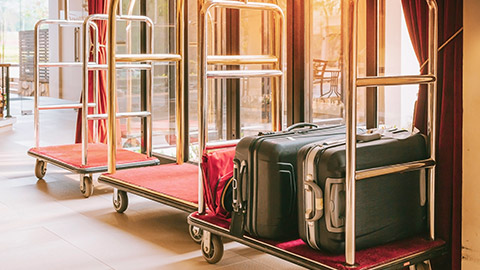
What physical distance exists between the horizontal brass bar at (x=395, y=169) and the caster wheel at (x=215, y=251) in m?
0.96

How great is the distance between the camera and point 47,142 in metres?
7.09

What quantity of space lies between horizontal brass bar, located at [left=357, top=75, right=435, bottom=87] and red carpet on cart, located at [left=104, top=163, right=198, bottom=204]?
4.32 ft

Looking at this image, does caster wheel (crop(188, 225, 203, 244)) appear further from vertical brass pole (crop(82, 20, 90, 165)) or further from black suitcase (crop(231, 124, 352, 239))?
vertical brass pole (crop(82, 20, 90, 165))

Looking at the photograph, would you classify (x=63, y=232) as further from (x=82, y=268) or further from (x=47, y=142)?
(x=47, y=142)

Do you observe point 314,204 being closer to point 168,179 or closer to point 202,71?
point 202,71

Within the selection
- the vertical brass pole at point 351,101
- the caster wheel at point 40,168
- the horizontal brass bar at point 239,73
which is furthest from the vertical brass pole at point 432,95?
the caster wheel at point 40,168

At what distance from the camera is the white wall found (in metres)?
2.33

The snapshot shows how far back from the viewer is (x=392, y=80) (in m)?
2.27

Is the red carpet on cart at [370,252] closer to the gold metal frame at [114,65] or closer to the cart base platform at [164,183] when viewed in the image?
the cart base platform at [164,183]

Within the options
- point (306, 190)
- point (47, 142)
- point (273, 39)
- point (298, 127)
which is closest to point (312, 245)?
point (306, 190)

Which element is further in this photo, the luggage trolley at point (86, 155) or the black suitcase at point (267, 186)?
the luggage trolley at point (86, 155)

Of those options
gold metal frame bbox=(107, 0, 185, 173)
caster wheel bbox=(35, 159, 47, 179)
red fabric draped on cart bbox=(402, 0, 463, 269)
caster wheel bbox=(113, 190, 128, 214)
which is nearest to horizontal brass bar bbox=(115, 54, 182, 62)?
gold metal frame bbox=(107, 0, 185, 173)

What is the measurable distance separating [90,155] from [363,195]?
2922 mm

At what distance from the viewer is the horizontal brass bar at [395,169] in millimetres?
Result: 2162
